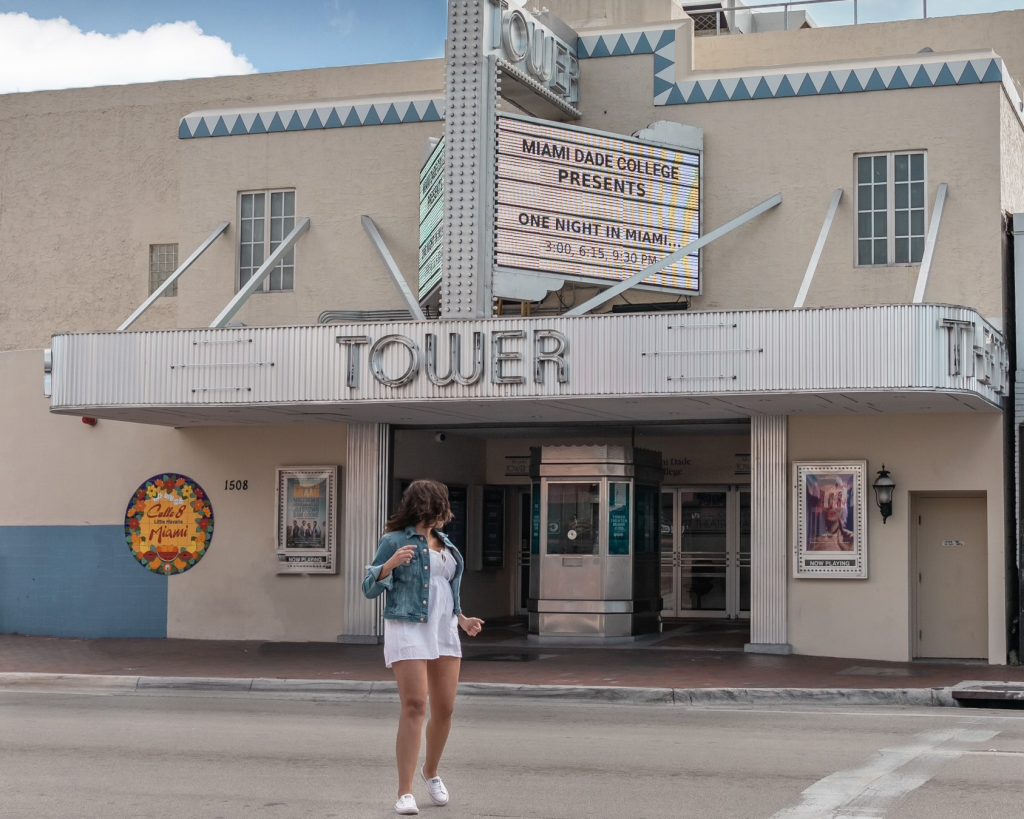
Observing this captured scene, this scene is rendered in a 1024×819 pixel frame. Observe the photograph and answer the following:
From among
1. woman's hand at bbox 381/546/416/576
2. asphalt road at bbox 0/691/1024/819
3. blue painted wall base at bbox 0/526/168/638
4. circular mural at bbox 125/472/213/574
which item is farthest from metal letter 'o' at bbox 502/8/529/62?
woman's hand at bbox 381/546/416/576

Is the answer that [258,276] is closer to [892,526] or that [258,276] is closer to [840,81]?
[840,81]

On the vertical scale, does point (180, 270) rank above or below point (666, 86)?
below

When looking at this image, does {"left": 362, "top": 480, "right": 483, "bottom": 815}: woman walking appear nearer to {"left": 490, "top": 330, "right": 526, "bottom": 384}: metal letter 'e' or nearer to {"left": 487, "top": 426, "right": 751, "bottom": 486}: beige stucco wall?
{"left": 490, "top": 330, "right": 526, "bottom": 384}: metal letter 'e'

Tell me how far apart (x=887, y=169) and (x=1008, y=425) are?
377 centimetres

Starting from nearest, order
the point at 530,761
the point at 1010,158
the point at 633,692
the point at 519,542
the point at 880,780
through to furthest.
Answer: the point at 880,780, the point at 530,761, the point at 633,692, the point at 1010,158, the point at 519,542

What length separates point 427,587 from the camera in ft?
27.5

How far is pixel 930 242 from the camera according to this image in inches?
778

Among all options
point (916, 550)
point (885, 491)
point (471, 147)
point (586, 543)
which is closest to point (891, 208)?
point (885, 491)

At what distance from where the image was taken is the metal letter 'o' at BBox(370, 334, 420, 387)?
1905cm

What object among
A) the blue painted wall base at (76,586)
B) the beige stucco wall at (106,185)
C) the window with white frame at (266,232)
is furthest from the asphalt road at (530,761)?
the beige stucco wall at (106,185)

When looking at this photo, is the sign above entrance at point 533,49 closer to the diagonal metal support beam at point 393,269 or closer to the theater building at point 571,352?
the theater building at point 571,352

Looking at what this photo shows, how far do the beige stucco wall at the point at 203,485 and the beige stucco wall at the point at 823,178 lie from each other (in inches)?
250

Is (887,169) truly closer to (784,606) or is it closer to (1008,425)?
(1008,425)

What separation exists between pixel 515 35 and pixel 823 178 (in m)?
4.57
